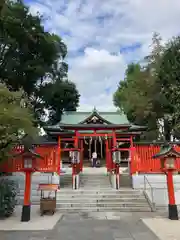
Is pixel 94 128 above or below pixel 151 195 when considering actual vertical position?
above

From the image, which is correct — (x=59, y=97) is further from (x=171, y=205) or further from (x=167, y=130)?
(x=171, y=205)

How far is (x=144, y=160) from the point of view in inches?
572

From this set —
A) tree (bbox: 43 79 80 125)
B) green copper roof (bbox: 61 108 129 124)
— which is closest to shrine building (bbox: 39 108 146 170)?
green copper roof (bbox: 61 108 129 124)

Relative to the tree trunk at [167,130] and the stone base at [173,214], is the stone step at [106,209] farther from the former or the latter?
the tree trunk at [167,130]

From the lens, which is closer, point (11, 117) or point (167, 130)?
point (11, 117)

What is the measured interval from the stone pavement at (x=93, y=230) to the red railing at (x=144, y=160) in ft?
14.0

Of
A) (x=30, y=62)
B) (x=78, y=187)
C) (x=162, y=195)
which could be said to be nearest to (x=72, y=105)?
(x=30, y=62)

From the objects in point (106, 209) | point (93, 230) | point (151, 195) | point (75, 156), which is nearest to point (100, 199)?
point (106, 209)

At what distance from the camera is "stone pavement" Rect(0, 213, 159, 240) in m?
7.45

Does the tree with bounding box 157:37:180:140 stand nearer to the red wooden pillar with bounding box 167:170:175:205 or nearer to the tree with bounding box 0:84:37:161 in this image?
the red wooden pillar with bounding box 167:170:175:205

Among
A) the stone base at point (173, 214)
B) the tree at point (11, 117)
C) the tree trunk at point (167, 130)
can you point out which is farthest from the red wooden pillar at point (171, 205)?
the tree trunk at point (167, 130)

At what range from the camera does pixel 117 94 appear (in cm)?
3762

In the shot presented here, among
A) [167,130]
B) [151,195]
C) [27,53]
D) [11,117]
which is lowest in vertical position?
[151,195]

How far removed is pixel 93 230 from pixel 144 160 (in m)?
7.05
